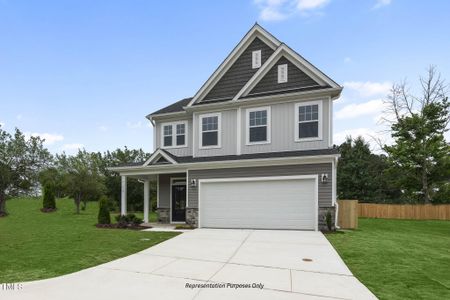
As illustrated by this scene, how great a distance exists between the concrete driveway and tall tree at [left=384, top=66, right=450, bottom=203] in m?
20.2

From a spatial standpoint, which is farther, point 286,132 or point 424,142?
point 424,142

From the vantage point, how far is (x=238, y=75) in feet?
51.3

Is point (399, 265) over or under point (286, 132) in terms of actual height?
under

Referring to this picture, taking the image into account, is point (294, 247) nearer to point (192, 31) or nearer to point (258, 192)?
point (258, 192)

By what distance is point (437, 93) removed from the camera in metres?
26.8

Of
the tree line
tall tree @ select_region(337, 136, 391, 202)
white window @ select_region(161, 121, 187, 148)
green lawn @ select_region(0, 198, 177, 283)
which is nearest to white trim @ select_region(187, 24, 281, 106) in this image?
white window @ select_region(161, 121, 187, 148)

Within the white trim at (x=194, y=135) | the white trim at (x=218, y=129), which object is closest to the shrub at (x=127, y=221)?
the white trim at (x=194, y=135)

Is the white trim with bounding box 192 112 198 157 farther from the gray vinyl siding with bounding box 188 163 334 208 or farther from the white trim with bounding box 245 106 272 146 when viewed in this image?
the white trim with bounding box 245 106 272 146

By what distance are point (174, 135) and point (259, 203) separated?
6697 millimetres

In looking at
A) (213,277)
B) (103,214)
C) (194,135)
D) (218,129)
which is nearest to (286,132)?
(218,129)

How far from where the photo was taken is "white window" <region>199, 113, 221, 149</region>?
15.2 meters

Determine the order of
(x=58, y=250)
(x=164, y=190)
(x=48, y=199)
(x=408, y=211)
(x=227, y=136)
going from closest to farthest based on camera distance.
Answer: (x=58, y=250) < (x=227, y=136) < (x=164, y=190) < (x=48, y=199) < (x=408, y=211)

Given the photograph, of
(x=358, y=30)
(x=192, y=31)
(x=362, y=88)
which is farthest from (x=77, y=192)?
(x=362, y=88)

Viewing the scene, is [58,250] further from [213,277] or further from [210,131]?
[210,131]
